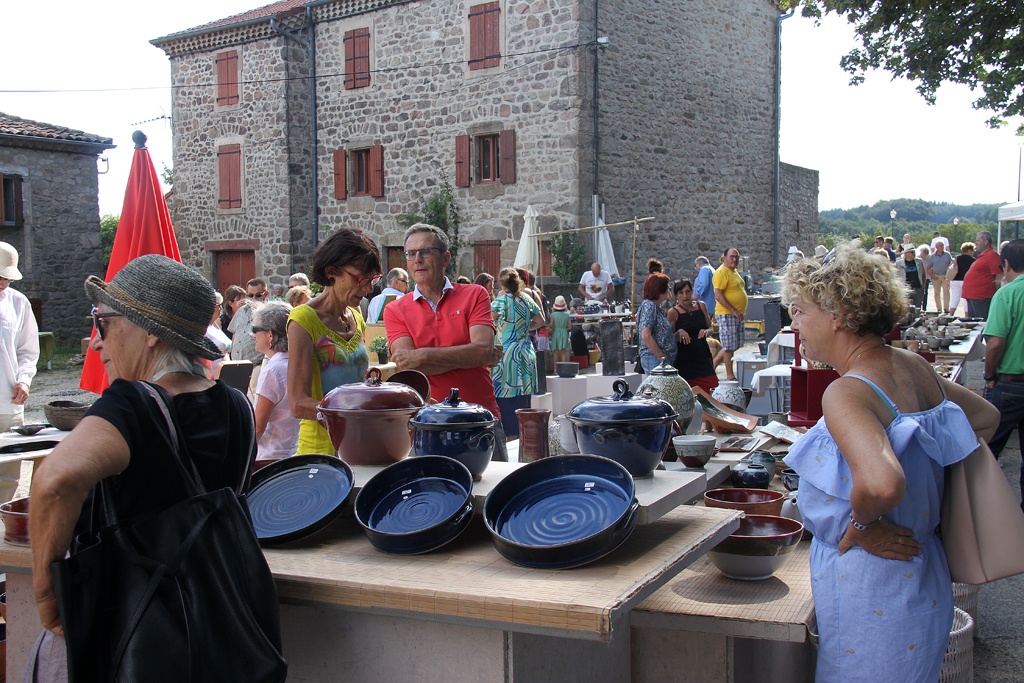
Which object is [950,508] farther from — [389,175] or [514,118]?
[389,175]

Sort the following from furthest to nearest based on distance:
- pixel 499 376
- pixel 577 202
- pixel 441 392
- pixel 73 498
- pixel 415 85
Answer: pixel 415 85 < pixel 577 202 < pixel 499 376 < pixel 441 392 < pixel 73 498

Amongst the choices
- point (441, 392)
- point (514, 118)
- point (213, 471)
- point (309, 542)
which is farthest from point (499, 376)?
point (514, 118)

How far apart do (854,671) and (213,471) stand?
1.60 meters

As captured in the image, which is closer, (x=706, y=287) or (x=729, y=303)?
(x=729, y=303)

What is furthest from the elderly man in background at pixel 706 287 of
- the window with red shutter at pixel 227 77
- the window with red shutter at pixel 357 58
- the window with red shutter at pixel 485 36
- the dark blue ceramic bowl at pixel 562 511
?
the window with red shutter at pixel 227 77

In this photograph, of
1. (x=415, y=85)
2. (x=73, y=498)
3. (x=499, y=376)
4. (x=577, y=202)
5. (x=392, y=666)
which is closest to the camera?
(x=73, y=498)

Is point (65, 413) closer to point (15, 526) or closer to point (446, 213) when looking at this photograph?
point (15, 526)

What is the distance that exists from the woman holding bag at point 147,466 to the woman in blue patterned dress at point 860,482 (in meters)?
1.35

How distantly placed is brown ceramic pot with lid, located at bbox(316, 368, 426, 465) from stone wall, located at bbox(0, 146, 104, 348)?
20.9 meters

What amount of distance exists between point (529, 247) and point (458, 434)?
47.1 ft

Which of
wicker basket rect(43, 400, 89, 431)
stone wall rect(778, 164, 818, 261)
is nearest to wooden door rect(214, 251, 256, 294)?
stone wall rect(778, 164, 818, 261)

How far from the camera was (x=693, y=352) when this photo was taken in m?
7.57

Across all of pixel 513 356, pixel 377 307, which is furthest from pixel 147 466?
pixel 377 307

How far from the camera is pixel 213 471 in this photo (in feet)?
6.41
